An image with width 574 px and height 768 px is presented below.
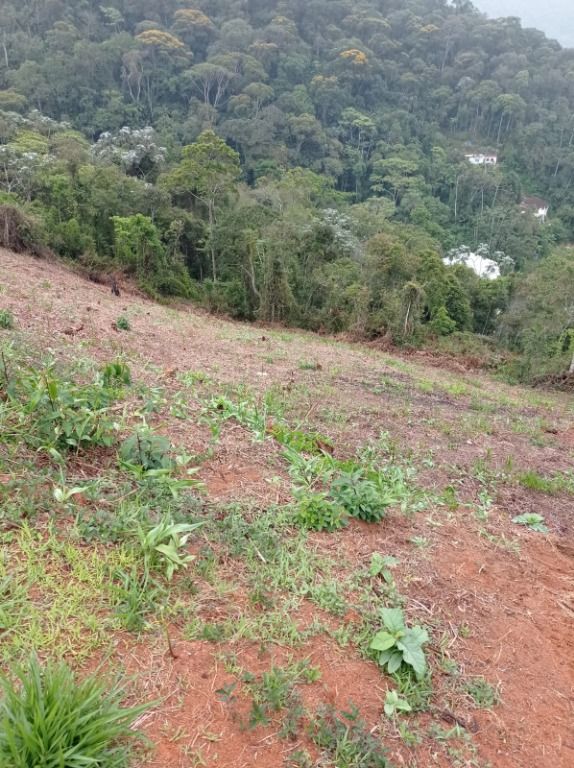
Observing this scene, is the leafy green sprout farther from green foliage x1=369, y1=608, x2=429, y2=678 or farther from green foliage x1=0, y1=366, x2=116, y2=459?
green foliage x1=0, y1=366, x2=116, y2=459

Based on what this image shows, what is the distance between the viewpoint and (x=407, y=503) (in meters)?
3.27

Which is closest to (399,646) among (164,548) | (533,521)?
(164,548)

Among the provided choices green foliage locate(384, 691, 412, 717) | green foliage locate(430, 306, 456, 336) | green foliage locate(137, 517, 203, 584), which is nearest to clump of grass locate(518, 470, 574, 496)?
green foliage locate(384, 691, 412, 717)

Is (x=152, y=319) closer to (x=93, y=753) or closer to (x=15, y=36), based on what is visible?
(x=93, y=753)

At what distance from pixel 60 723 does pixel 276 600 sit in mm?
954

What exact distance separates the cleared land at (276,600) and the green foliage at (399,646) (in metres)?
0.05

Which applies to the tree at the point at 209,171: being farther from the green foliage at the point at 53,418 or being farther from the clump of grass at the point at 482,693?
the clump of grass at the point at 482,693

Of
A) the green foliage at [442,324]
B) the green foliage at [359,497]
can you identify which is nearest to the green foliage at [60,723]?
the green foliage at [359,497]

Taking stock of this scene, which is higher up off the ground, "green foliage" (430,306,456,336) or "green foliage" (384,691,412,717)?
"green foliage" (384,691,412,717)

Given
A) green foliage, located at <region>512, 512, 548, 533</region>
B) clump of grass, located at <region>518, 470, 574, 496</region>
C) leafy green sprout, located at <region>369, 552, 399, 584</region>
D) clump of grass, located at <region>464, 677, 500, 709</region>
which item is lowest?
clump of grass, located at <region>518, 470, 574, 496</region>

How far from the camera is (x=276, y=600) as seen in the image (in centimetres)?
205

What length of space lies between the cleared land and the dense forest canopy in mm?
10839

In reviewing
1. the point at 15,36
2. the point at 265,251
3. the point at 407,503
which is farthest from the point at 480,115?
the point at 407,503

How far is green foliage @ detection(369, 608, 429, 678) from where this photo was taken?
1.85 m
